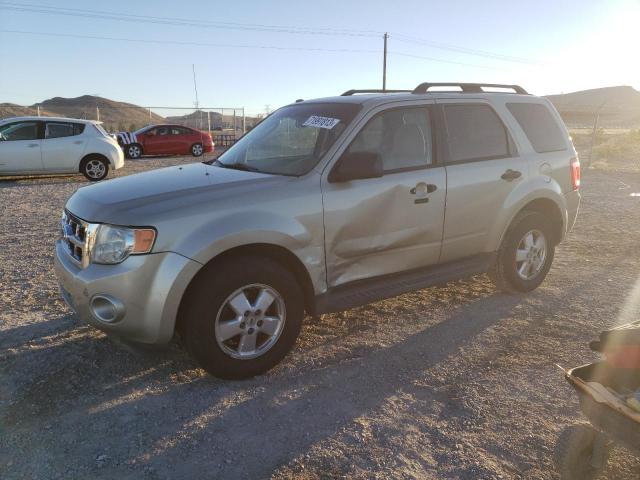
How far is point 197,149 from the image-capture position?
2053 centimetres

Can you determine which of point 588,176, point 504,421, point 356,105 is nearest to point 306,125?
point 356,105

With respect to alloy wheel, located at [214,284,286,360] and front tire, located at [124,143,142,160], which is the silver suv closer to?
alloy wheel, located at [214,284,286,360]

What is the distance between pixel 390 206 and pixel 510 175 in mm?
1422

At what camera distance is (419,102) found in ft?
13.3

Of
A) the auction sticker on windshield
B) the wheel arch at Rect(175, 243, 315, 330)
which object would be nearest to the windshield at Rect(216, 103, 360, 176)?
the auction sticker on windshield

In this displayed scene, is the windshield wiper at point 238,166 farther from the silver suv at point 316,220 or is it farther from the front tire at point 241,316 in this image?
the front tire at point 241,316

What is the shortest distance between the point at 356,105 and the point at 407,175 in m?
0.67

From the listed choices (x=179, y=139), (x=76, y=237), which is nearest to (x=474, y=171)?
(x=76, y=237)

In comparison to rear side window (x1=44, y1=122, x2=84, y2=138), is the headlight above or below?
below

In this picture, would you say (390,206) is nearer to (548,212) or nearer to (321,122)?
(321,122)

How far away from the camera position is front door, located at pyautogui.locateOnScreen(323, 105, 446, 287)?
3.51 m

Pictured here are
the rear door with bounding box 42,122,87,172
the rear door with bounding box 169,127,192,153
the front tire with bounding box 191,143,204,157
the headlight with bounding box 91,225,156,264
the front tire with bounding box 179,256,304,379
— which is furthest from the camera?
the front tire with bounding box 191,143,204,157

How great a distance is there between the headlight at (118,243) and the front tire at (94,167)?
10.9 meters

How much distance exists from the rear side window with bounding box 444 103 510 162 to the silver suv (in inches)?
0.5
